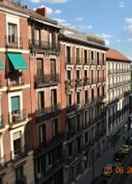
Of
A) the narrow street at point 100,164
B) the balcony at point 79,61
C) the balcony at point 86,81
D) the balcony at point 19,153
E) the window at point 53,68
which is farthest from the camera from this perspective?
the balcony at point 86,81

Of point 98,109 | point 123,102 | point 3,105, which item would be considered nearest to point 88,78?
point 98,109

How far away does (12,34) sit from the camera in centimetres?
3031

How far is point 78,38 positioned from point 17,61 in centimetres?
1713

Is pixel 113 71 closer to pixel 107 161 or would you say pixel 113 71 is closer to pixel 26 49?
pixel 107 161

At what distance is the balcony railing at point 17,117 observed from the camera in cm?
2995

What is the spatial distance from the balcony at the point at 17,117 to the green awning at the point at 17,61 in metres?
4.67

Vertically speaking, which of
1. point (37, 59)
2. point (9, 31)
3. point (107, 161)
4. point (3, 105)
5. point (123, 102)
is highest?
point (9, 31)

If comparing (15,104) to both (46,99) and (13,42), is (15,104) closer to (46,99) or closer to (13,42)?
(13,42)

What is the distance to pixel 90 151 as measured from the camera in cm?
5466

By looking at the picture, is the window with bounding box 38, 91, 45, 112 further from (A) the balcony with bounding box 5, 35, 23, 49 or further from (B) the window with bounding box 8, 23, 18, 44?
(B) the window with bounding box 8, 23, 18, 44

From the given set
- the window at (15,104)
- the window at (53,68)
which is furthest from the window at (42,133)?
the window at (53,68)

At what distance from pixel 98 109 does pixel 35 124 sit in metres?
25.3

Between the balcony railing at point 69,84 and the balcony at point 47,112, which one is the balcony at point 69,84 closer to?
the balcony railing at point 69,84
